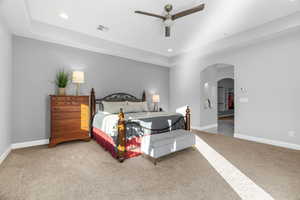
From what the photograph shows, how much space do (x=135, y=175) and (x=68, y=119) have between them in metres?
2.59

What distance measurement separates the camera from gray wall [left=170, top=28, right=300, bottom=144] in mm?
3512

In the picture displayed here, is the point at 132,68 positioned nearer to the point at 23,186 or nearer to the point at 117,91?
the point at 117,91

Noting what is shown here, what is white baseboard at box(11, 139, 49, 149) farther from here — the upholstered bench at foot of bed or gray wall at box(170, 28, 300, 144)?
gray wall at box(170, 28, 300, 144)

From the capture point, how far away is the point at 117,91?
514 cm

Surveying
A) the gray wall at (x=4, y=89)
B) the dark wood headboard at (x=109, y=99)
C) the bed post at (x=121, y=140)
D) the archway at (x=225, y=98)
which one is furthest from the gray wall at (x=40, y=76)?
the archway at (x=225, y=98)

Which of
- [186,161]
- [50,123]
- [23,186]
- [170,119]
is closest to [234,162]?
[186,161]

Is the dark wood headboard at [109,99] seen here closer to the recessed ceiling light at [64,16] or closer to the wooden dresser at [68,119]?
the wooden dresser at [68,119]

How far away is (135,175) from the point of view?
225 centimetres

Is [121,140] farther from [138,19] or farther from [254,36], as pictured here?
[254,36]

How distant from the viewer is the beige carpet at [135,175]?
181 cm

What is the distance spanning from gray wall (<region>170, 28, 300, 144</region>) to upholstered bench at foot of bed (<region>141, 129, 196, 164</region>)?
96.1 inches

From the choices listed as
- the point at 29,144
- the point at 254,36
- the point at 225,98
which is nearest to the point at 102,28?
the point at 29,144

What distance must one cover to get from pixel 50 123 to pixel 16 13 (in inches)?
98.7

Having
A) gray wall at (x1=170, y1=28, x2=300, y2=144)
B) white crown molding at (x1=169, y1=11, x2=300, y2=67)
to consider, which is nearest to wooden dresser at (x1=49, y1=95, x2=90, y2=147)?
white crown molding at (x1=169, y1=11, x2=300, y2=67)
